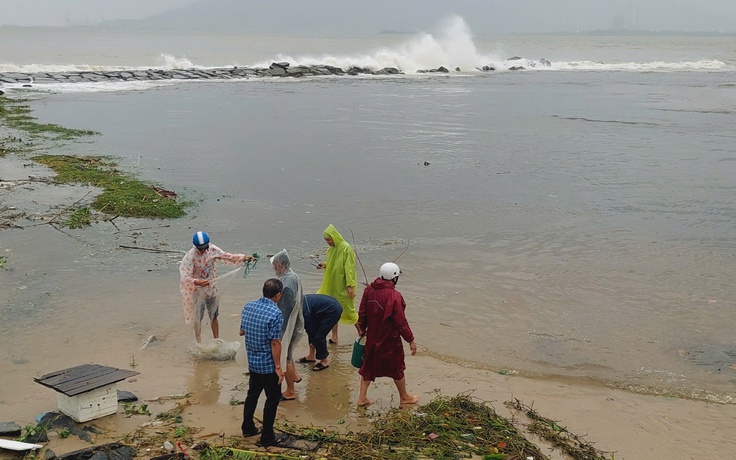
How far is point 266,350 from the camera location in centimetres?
595

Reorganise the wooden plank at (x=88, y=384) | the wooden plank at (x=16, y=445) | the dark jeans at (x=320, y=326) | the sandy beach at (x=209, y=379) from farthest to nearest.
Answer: the dark jeans at (x=320, y=326), the sandy beach at (x=209, y=379), the wooden plank at (x=88, y=384), the wooden plank at (x=16, y=445)

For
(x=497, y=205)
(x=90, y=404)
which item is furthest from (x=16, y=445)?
(x=497, y=205)

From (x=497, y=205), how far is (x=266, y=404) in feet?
35.6

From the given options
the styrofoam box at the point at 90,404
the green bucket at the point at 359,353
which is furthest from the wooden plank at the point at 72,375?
the green bucket at the point at 359,353

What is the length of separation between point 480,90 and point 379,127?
19.5m

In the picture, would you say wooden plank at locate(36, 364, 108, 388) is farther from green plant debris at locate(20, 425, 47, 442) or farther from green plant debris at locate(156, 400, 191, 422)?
green plant debris at locate(156, 400, 191, 422)

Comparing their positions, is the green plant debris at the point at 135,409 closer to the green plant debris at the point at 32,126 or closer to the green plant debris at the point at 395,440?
the green plant debris at the point at 395,440

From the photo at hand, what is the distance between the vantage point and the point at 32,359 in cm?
788

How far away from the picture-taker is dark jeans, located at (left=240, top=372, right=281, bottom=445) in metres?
5.95

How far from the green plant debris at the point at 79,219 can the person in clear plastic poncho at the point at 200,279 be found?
228 inches

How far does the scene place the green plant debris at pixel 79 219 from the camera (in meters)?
12.9

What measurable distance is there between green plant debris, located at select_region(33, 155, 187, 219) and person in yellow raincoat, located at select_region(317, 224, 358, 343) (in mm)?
6617

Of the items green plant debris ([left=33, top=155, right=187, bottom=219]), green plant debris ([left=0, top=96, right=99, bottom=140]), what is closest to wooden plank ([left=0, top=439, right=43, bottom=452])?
green plant debris ([left=33, top=155, right=187, bottom=219])

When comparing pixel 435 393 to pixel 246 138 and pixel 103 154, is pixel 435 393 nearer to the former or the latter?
pixel 103 154
